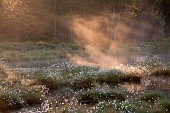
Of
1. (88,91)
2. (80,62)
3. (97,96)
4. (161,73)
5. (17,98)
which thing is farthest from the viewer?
(80,62)

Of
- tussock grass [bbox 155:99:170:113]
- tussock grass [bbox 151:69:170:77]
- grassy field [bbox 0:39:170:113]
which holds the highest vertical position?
tussock grass [bbox 155:99:170:113]

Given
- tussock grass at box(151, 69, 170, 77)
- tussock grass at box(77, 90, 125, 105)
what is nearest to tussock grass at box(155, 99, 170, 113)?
tussock grass at box(77, 90, 125, 105)

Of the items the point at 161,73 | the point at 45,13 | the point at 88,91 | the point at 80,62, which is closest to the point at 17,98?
the point at 88,91

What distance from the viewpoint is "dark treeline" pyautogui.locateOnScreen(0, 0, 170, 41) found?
55.5 m

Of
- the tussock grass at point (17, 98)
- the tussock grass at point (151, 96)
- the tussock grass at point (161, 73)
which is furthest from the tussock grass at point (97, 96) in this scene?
the tussock grass at point (161, 73)

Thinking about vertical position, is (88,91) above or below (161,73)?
above

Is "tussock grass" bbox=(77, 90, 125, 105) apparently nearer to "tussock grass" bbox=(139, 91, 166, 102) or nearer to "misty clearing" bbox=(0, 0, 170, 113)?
"misty clearing" bbox=(0, 0, 170, 113)

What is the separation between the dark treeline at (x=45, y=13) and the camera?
55500 millimetres

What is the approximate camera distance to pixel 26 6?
191ft

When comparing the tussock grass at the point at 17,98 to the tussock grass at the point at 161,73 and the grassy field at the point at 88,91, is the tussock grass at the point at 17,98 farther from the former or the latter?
the tussock grass at the point at 161,73

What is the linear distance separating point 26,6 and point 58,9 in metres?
9.36

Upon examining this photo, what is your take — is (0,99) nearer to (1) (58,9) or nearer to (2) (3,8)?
(2) (3,8)

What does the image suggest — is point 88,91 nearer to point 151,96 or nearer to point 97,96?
point 97,96

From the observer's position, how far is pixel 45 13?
62094mm
